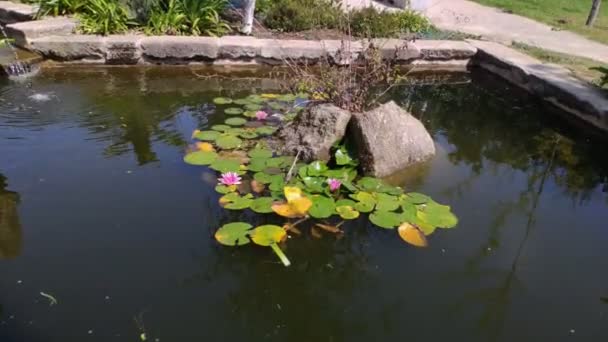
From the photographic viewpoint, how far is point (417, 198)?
127 inches

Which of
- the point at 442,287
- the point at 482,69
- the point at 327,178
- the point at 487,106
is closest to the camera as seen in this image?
the point at 442,287

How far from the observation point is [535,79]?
5.55 meters

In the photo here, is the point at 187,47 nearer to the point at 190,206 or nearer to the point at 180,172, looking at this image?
the point at 180,172

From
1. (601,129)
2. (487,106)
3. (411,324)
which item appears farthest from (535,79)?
(411,324)

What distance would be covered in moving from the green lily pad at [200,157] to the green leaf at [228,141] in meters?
0.16

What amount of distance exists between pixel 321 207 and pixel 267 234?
444mm

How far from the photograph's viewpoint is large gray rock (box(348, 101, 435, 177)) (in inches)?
138

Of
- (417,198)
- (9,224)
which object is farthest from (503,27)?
(9,224)

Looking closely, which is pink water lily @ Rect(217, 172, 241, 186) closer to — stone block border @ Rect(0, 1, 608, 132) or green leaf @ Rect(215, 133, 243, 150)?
green leaf @ Rect(215, 133, 243, 150)

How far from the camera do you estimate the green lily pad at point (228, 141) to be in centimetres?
380

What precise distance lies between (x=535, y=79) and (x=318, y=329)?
14.9 feet

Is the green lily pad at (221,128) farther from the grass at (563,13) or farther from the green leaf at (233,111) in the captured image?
Result: the grass at (563,13)

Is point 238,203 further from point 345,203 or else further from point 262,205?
point 345,203

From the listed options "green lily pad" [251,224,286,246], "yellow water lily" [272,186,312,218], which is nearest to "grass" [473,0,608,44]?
"yellow water lily" [272,186,312,218]
